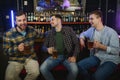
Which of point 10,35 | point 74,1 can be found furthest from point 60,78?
point 74,1

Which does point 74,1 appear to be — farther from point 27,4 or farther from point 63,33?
point 63,33

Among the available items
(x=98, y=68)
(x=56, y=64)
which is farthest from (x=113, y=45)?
(x=56, y=64)

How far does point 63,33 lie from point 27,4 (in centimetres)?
304

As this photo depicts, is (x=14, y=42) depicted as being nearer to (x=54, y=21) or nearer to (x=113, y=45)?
(x=54, y=21)

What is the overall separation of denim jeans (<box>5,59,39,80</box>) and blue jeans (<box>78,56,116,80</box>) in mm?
666

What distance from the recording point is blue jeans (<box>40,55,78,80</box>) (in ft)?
11.6

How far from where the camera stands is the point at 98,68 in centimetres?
341

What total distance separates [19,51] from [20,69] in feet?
0.89

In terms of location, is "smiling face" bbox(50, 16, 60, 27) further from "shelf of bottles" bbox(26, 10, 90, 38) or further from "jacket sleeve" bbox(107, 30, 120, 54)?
"shelf of bottles" bbox(26, 10, 90, 38)

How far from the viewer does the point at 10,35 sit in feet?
11.6

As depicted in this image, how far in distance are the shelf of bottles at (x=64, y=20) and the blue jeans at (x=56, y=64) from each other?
223cm

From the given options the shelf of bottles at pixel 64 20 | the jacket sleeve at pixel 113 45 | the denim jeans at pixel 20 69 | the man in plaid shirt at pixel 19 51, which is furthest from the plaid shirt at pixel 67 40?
the shelf of bottles at pixel 64 20

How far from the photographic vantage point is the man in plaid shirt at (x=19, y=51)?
11.3ft

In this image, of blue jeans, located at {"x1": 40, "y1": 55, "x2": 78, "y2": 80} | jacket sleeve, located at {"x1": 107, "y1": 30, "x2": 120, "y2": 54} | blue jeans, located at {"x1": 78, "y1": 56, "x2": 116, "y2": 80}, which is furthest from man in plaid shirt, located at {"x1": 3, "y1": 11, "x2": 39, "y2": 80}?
jacket sleeve, located at {"x1": 107, "y1": 30, "x2": 120, "y2": 54}
